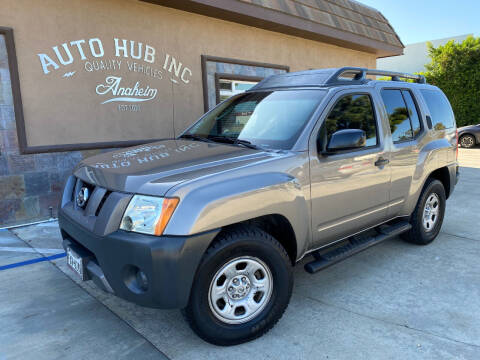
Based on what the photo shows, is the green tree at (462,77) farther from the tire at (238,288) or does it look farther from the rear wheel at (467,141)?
the tire at (238,288)

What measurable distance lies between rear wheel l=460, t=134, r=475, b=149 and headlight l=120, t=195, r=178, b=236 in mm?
16595

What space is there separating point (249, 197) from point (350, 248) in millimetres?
1352

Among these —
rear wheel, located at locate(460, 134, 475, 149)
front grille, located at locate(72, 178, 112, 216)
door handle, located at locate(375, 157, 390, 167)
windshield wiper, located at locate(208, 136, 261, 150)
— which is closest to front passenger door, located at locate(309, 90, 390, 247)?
door handle, located at locate(375, 157, 390, 167)

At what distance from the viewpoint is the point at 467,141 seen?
1561 cm

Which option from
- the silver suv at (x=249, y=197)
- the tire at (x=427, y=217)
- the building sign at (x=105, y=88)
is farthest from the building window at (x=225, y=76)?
the tire at (x=427, y=217)

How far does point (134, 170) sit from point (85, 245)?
0.62 meters

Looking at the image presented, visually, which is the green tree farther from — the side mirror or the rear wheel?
the side mirror

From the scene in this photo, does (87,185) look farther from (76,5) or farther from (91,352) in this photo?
(76,5)

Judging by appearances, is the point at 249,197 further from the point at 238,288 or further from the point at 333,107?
the point at 333,107

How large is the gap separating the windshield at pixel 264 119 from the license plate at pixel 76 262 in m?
1.53

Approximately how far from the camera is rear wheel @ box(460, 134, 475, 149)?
609 inches

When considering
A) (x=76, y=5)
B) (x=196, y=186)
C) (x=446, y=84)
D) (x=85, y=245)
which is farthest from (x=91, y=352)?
(x=446, y=84)

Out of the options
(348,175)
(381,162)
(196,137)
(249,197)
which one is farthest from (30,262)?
(381,162)

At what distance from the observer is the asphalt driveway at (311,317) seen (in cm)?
256
